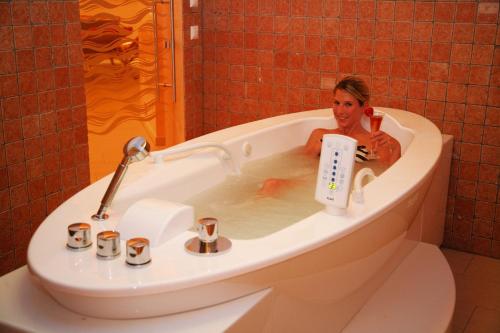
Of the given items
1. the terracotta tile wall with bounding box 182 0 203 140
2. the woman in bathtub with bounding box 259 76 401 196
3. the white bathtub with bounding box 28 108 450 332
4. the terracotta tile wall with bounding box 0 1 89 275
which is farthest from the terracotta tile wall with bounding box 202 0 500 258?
the terracotta tile wall with bounding box 0 1 89 275

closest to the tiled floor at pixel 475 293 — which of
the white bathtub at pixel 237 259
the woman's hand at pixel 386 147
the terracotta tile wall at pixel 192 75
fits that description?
the white bathtub at pixel 237 259

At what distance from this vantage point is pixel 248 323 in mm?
1455

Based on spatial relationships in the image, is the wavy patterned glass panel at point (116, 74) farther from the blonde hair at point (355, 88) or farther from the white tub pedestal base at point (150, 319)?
the white tub pedestal base at point (150, 319)

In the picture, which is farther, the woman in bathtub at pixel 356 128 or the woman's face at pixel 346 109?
the woman's face at pixel 346 109

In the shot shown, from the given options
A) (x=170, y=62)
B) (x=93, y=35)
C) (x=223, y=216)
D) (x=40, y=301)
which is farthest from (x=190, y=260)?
(x=170, y=62)

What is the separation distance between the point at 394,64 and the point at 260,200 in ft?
4.14

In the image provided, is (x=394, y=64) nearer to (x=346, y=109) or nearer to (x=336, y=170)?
(x=346, y=109)

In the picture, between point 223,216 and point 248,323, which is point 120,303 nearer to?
point 248,323

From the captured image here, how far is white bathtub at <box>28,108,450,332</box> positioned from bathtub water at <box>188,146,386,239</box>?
8cm

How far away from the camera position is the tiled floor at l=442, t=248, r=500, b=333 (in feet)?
8.21

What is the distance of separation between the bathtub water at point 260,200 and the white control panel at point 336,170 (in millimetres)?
435

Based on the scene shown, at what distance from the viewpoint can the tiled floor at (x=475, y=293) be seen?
2.50 metres

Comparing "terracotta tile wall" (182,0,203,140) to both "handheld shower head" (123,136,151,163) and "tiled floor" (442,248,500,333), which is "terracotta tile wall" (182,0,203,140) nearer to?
"tiled floor" (442,248,500,333)

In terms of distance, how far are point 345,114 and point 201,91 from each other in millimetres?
1240
